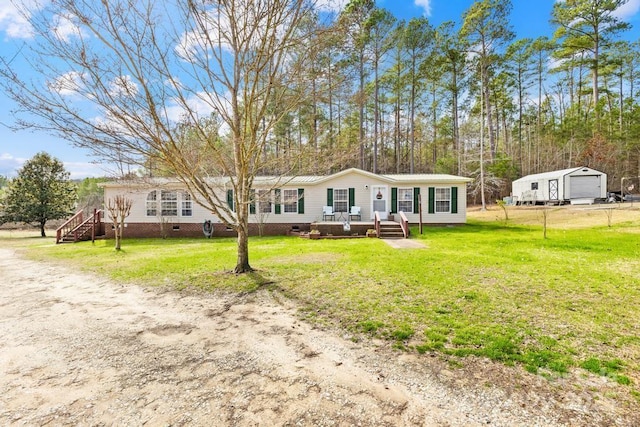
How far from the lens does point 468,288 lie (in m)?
5.43

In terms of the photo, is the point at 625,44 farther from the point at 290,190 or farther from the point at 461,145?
the point at 290,190

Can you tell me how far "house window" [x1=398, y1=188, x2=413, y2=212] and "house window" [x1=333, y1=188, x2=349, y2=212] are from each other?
2.77 meters

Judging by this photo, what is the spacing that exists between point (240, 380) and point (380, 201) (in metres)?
13.3

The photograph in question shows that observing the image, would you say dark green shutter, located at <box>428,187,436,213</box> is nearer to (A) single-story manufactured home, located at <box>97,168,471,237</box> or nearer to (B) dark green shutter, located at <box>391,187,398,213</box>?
(A) single-story manufactured home, located at <box>97,168,471,237</box>

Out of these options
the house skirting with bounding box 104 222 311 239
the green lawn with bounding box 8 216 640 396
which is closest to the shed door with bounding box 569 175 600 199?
the green lawn with bounding box 8 216 640 396

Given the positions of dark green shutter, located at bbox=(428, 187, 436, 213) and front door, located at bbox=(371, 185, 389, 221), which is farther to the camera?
dark green shutter, located at bbox=(428, 187, 436, 213)

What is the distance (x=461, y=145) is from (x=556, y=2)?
39.4 ft

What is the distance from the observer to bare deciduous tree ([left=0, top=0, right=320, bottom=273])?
16.5ft

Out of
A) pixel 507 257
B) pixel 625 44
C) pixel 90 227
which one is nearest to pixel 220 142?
pixel 507 257

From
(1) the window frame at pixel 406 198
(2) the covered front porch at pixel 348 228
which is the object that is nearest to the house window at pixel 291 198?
(2) the covered front porch at pixel 348 228

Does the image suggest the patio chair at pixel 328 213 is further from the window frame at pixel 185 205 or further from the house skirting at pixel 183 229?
the window frame at pixel 185 205

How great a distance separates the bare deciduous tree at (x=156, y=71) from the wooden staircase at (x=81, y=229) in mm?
11731

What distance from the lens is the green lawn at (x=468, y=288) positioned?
341cm

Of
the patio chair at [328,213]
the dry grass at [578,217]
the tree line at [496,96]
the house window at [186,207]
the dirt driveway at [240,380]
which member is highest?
the tree line at [496,96]
